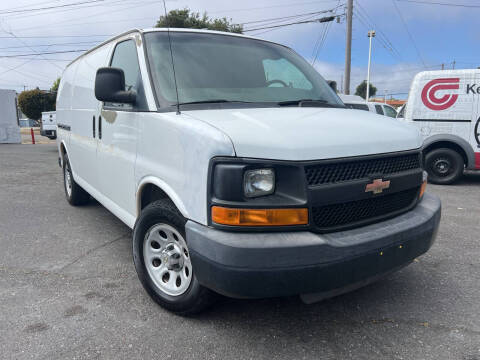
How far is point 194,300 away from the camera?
2.42 meters

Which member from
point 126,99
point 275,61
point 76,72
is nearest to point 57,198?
point 76,72

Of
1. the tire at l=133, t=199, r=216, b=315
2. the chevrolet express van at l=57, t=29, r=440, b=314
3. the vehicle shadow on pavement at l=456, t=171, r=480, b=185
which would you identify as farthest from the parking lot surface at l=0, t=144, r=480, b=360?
the vehicle shadow on pavement at l=456, t=171, r=480, b=185

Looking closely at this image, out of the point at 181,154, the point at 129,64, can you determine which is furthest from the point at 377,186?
the point at 129,64

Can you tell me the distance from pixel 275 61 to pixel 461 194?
17.5 feet

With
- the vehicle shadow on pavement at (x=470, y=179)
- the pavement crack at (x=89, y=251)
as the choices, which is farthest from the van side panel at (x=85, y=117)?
the vehicle shadow on pavement at (x=470, y=179)

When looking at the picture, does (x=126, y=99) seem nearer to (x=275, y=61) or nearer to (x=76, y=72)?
(x=275, y=61)

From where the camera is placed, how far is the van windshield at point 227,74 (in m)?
2.75

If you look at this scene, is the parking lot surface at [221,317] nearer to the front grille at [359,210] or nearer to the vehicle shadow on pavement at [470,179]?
the front grille at [359,210]

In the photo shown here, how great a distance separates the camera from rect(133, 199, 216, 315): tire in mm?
2398

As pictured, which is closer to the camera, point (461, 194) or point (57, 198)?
point (57, 198)

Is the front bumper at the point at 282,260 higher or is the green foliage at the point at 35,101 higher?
the green foliage at the point at 35,101

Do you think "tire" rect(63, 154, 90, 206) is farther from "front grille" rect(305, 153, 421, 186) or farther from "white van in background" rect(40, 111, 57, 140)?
"white van in background" rect(40, 111, 57, 140)

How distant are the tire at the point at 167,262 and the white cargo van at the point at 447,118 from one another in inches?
279

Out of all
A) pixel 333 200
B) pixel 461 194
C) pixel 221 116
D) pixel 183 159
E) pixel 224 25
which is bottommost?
pixel 461 194
